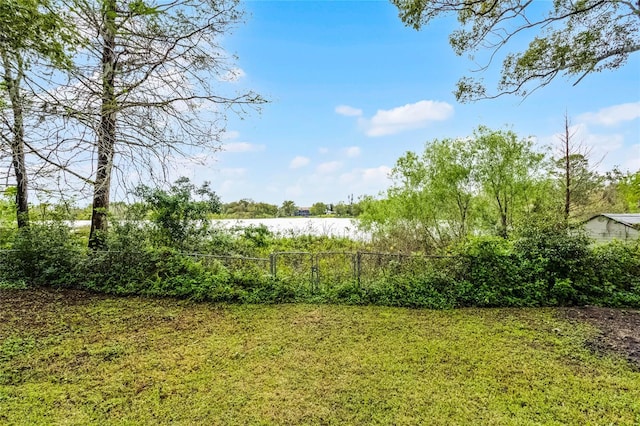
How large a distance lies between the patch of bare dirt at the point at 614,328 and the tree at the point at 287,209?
761cm

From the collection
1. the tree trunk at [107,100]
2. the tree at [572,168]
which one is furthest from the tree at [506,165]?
the tree trunk at [107,100]

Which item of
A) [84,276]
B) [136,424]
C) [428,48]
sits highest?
[428,48]

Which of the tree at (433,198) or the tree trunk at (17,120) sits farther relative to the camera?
the tree at (433,198)

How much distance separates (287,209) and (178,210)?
539cm

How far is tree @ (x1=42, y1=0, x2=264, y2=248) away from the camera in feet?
8.86

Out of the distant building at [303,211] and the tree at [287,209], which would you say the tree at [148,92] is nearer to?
the tree at [287,209]

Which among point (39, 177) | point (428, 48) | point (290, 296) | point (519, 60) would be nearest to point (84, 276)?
point (39, 177)

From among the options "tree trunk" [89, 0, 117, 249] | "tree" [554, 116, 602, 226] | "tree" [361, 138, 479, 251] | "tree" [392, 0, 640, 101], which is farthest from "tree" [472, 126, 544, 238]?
"tree trunk" [89, 0, 117, 249]

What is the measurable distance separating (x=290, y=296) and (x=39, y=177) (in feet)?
10.8

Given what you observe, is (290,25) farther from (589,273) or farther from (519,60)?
(589,273)

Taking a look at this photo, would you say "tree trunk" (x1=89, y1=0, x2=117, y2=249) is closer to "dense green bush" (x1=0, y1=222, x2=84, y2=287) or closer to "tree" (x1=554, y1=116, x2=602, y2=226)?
"dense green bush" (x1=0, y1=222, x2=84, y2=287)

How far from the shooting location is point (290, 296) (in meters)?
4.65

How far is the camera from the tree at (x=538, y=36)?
4555 mm

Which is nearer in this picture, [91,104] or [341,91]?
[91,104]
